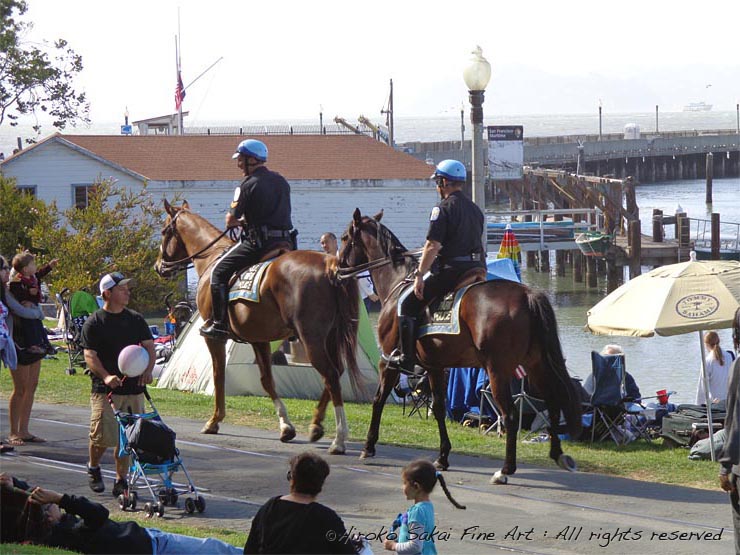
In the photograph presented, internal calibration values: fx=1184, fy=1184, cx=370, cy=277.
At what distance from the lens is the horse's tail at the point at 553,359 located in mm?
10852

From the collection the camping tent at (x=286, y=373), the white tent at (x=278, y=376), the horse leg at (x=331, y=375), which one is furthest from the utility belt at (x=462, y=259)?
the white tent at (x=278, y=376)

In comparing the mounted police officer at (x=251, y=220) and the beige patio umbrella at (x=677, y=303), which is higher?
the mounted police officer at (x=251, y=220)

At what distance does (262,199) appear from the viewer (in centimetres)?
1286

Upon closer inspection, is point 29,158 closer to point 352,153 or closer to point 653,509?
point 352,153

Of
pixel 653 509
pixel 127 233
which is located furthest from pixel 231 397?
Result: pixel 127 233

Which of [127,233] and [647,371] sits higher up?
[127,233]

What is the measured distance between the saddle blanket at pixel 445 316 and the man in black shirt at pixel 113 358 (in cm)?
281

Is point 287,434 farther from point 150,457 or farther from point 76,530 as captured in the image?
point 76,530

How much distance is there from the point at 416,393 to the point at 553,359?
6601 mm

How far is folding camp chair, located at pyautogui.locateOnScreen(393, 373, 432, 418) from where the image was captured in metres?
16.8

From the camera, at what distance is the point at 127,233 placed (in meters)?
26.2

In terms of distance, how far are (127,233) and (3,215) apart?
14.7ft

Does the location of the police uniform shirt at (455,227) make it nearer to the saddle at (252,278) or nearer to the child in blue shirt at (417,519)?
the saddle at (252,278)

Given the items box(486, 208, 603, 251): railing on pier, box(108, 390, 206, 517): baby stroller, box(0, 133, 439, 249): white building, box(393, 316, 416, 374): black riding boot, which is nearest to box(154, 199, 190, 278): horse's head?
box(393, 316, 416, 374): black riding boot
